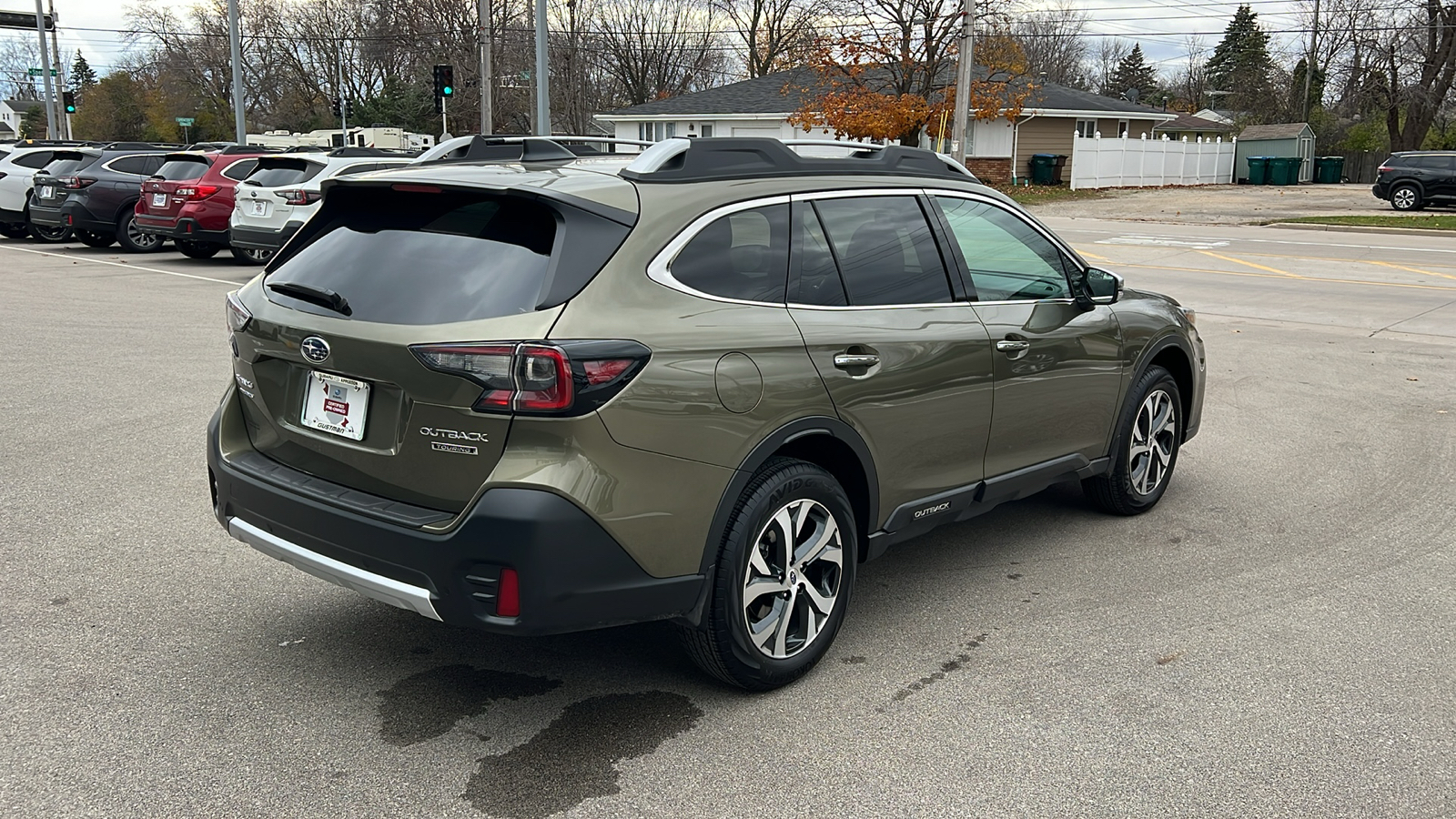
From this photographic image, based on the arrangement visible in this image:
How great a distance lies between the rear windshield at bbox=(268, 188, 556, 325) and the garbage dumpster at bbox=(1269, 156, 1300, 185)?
182 ft

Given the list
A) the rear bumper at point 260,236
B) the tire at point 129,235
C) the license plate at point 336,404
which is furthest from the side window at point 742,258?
the tire at point 129,235

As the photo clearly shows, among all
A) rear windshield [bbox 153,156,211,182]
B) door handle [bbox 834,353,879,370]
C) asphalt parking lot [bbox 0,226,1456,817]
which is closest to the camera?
asphalt parking lot [bbox 0,226,1456,817]

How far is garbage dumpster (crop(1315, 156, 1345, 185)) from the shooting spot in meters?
56.0

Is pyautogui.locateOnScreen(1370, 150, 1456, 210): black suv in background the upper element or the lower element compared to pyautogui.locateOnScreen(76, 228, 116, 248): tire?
upper

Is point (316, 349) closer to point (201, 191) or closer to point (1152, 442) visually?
point (1152, 442)

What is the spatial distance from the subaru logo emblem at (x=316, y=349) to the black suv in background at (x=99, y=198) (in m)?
17.9

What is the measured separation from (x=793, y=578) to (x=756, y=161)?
1413 millimetres

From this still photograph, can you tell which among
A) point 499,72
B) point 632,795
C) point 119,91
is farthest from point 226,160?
point 119,91

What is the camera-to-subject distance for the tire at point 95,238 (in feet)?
68.9

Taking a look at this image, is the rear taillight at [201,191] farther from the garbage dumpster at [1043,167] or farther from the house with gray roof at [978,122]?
the garbage dumpster at [1043,167]

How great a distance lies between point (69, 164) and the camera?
72.1 feet

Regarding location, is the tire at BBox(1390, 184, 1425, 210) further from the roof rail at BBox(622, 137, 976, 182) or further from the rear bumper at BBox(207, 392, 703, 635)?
the rear bumper at BBox(207, 392, 703, 635)

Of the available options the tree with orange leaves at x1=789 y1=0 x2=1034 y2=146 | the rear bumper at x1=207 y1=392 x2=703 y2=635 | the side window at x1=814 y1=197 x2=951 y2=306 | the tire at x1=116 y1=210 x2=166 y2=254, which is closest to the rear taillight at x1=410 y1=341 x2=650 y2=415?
the rear bumper at x1=207 y1=392 x2=703 y2=635

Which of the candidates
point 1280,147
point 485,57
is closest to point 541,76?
point 485,57
